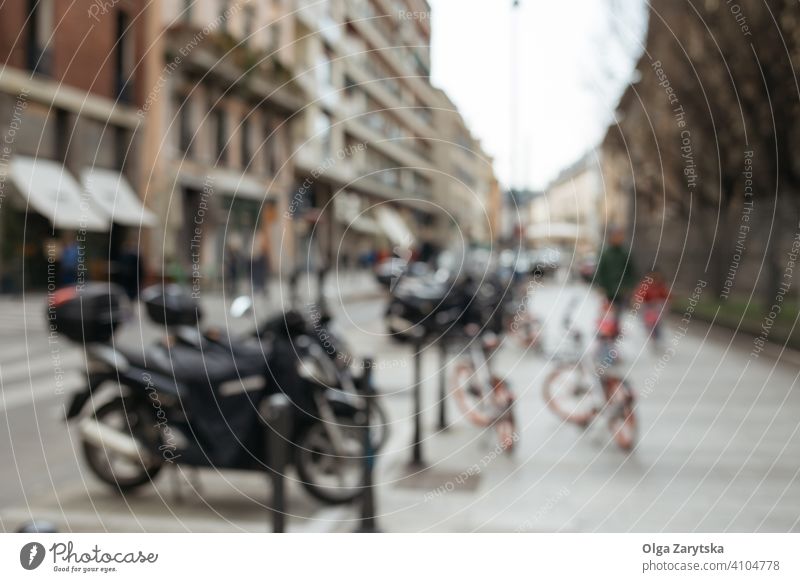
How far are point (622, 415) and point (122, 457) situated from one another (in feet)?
10.2

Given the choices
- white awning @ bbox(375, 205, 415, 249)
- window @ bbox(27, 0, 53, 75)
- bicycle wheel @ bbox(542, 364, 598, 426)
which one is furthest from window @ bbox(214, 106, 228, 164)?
bicycle wheel @ bbox(542, 364, 598, 426)

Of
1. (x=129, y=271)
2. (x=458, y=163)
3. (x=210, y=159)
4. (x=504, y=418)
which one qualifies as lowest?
(x=504, y=418)

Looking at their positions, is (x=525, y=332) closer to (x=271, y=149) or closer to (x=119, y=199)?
(x=119, y=199)

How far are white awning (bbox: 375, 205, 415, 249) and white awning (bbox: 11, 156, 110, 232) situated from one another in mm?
5009

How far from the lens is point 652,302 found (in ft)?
43.2

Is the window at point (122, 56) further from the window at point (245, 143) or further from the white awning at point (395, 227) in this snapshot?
the white awning at point (395, 227)

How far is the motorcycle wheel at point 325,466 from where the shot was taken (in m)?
4.77

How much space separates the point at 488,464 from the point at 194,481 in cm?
171


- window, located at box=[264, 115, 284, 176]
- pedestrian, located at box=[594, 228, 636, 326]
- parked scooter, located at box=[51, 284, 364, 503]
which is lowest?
parked scooter, located at box=[51, 284, 364, 503]

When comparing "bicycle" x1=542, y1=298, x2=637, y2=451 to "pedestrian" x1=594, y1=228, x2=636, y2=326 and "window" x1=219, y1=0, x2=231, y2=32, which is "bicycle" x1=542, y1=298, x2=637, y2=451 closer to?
"pedestrian" x1=594, y1=228, x2=636, y2=326

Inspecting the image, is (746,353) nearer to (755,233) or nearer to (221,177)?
(755,233)

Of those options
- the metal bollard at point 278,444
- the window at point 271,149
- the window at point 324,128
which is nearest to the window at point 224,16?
the window at point 324,128

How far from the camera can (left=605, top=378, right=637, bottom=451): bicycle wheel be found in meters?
5.96

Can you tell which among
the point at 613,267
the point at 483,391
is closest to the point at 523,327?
the point at 613,267
